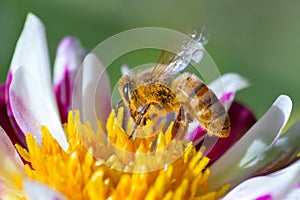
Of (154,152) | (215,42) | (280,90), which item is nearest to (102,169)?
(154,152)

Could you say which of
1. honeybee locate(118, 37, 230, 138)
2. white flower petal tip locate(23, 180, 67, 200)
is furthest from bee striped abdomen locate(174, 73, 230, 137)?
white flower petal tip locate(23, 180, 67, 200)

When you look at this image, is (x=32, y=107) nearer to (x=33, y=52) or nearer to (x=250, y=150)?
(x=33, y=52)

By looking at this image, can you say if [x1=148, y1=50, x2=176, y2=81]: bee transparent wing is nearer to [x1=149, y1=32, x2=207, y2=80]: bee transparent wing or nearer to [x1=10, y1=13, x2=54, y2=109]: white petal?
[x1=149, y1=32, x2=207, y2=80]: bee transparent wing

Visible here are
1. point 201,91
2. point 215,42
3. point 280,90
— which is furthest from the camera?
point 215,42

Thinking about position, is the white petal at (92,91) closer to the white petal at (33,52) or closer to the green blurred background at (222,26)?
the white petal at (33,52)

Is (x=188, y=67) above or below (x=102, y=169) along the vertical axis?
above

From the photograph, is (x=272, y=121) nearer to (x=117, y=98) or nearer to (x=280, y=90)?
(x=117, y=98)
